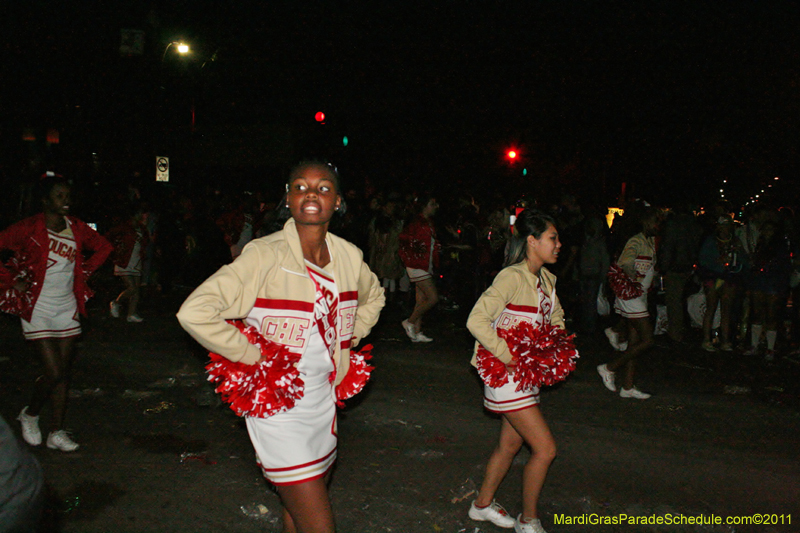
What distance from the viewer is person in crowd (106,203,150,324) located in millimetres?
10250

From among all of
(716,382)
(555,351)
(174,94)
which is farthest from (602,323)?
(174,94)

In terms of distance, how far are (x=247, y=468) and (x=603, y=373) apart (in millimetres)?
4061

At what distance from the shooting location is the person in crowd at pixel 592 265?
397 inches

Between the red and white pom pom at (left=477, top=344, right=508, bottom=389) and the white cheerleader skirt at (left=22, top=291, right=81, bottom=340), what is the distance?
3314 mm

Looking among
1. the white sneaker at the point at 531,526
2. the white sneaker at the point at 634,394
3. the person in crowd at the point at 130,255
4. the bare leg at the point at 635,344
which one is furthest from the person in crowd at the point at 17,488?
the person in crowd at the point at 130,255

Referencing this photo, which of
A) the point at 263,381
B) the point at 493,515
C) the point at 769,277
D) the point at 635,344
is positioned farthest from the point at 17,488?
the point at 769,277

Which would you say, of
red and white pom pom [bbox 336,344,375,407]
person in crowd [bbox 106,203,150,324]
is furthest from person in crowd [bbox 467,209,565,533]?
person in crowd [bbox 106,203,150,324]

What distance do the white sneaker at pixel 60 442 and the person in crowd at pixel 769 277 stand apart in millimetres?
8555

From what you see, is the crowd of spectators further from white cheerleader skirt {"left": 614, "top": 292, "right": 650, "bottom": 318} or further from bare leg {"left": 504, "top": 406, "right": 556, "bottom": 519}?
bare leg {"left": 504, "top": 406, "right": 556, "bottom": 519}

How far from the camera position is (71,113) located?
20.0 m

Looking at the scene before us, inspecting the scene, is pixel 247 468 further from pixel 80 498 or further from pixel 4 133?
pixel 4 133

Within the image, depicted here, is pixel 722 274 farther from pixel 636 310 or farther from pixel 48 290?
pixel 48 290

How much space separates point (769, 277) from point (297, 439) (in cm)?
860

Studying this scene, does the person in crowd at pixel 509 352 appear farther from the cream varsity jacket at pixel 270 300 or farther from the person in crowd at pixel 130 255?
the person in crowd at pixel 130 255
